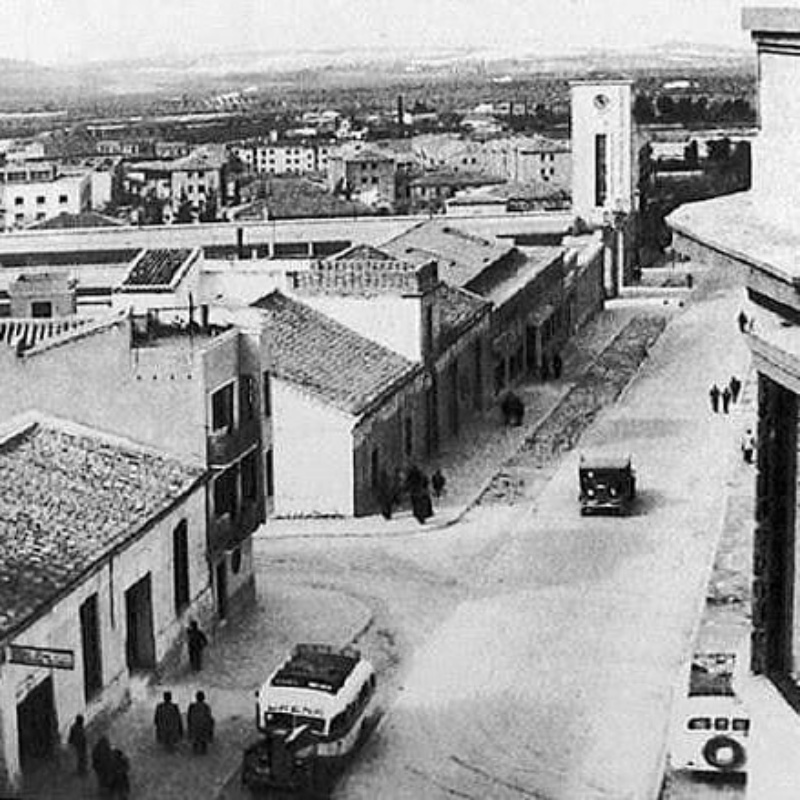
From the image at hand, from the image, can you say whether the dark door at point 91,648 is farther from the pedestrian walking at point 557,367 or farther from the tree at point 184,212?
the tree at point 184,212

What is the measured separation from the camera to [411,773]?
19.8m

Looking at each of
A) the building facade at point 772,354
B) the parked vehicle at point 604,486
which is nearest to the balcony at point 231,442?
the parked vehicle at point 604,486

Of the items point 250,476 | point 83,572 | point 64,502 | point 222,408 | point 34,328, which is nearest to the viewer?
point 83,572

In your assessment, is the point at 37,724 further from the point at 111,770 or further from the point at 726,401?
the point at 726,401

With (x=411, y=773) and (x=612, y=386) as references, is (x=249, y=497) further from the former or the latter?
(x=612, y=386)

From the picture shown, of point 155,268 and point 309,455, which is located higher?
point 155,268

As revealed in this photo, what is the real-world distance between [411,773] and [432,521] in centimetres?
1269

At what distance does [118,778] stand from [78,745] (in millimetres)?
1090

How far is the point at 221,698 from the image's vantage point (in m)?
22.3

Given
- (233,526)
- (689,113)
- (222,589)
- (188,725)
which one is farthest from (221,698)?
(689,113)

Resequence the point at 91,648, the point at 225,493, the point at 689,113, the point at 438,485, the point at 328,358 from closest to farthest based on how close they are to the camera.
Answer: the point at 91,648
the point at 225,493
the point at 438,485
the point at 328,358
the point at 689,113

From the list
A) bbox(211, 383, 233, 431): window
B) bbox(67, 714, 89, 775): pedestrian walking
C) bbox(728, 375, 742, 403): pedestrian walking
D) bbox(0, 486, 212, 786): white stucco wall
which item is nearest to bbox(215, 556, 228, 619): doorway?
bbox(0, 486, 212, 786): white stucco wall

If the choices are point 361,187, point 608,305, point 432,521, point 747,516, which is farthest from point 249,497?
point 361,187

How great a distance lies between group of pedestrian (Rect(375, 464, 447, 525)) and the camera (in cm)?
3247
